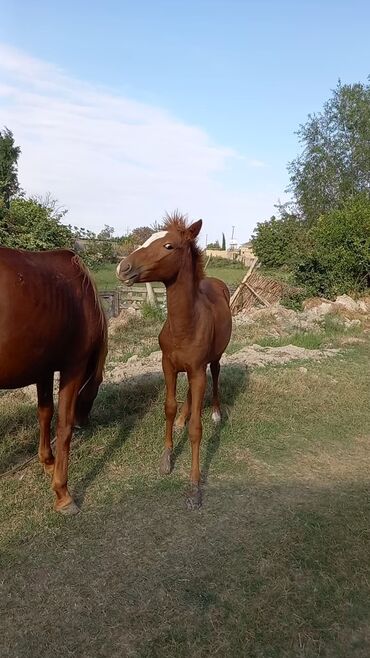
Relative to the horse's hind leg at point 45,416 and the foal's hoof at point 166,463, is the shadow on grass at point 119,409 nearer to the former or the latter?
the horse's hind leg at point 45,416

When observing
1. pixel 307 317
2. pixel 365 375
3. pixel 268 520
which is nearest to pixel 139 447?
pixel 268 520

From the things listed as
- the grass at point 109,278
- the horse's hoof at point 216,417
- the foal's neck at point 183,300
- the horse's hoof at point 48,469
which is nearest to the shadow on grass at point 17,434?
the horse's hoof at point 48,469

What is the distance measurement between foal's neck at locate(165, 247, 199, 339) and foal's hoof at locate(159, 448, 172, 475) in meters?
1.12

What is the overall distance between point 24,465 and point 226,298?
298cm

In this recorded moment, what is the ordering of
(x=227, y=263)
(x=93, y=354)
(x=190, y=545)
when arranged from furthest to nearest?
(x=227, y=263)
(x=93, y=354)
(x=190, y=545)

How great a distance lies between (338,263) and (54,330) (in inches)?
586

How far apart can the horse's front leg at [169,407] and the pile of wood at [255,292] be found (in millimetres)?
11428

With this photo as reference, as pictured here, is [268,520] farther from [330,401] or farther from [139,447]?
[330,401]

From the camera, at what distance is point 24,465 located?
425 cm

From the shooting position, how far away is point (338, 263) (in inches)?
655

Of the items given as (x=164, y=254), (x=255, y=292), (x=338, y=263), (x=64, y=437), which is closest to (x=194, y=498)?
(x=64, y=437)

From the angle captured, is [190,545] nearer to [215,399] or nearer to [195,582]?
[195,582]

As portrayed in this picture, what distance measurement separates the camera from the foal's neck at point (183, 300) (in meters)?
3.87

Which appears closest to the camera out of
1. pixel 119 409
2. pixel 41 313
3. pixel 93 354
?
pixel 41 313
